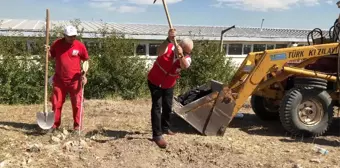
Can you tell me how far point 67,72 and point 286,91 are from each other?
149 inches

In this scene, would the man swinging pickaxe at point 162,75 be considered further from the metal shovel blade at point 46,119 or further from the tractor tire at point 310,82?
the tractor tire at point 310,82

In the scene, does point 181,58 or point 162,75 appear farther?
point 162,75

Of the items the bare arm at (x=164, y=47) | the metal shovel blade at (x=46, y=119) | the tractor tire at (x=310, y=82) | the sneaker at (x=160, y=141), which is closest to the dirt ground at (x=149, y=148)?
the sneaker at (x=160, y=141)

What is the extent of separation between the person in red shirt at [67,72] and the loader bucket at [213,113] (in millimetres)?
1797

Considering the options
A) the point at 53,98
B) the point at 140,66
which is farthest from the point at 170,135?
the point at 140,66

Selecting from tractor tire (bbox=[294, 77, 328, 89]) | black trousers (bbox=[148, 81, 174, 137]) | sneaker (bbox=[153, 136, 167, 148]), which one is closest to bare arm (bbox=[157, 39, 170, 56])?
black trousers (bbox=[148, 81, 174, 137])

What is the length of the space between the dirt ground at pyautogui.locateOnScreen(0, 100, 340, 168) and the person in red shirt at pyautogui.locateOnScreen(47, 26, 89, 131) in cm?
45

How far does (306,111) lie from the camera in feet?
22.8

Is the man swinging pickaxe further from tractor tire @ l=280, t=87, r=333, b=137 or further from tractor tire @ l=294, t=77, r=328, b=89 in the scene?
tractor tire @ l=294, t=77, r=328, b=89

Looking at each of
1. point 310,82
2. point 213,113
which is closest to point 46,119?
point 213,113

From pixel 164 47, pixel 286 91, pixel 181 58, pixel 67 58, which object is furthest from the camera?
pixel 286 91

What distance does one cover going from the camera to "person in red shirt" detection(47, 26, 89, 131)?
20.9 feet

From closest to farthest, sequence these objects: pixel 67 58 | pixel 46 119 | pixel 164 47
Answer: pixel 164 47, pixel 67 58, pixel 46 119

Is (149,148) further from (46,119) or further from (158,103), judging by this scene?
(46,119)
